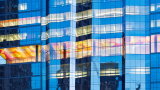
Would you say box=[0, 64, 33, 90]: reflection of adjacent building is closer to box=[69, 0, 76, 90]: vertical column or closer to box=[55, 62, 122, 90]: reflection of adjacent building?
box=[55, 62, 122, 90]: reflection of adjacent building

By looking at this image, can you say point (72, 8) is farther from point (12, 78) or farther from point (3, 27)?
point (12, 78)

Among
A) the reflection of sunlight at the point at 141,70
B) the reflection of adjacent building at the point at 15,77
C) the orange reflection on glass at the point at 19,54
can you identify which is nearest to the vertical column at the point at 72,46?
the orange reflection on glass at the point at 19,54

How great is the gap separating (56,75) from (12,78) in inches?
473

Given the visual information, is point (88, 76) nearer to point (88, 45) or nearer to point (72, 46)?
point (88, 45)

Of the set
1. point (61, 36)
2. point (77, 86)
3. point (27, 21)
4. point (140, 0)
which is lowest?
point (77, 86)

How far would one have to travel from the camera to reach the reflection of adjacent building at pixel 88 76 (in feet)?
148

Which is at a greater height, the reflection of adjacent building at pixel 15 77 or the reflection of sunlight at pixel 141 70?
the reflection of sunlight at pixel 141 70

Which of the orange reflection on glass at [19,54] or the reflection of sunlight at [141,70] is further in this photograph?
the orange reflection on glass at [19,54]

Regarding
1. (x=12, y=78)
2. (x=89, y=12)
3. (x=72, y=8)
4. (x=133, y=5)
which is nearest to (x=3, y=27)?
(x=12, y=78)

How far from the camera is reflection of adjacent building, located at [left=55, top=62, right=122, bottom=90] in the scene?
45219mm

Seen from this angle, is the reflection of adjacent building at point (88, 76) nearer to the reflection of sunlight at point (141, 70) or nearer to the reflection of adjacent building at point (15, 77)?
the reflection of sunlight at point (141, 70)

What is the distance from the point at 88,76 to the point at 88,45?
7.17 m

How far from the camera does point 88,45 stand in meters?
46.8

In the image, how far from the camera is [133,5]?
149ft
